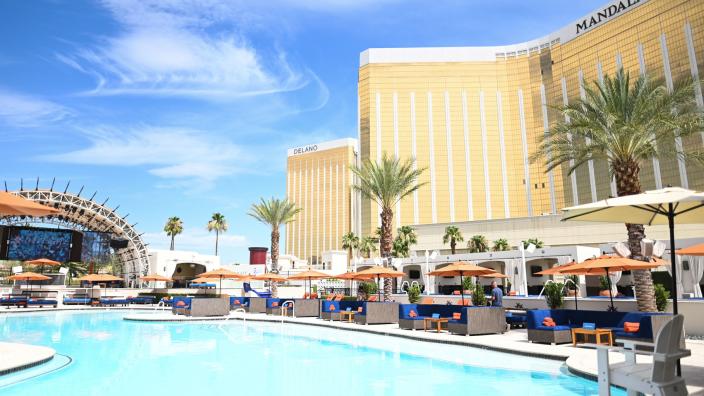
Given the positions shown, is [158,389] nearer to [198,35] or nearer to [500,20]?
[198,35]

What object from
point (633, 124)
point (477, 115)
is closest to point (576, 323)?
point (633, 124)

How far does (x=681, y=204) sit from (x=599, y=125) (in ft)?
39.6

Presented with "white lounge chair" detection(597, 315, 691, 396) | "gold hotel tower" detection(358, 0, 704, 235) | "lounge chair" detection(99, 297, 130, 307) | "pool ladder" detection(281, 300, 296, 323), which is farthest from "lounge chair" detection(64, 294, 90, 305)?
"gold hotel tower" detection(358, 0, 704, 235)

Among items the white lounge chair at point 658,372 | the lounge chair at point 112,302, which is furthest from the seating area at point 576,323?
the lounge chair at point 112,302

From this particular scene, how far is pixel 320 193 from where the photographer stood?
499 ft

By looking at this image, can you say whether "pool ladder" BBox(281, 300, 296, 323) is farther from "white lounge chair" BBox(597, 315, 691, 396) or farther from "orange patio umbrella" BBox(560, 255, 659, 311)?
"white lounge chair" BBox(597, 315, 691, 396)

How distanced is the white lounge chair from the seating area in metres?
7.39

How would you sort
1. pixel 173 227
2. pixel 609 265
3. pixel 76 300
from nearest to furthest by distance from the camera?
pixel 609 265
pixel 76 300
pixel 173 227

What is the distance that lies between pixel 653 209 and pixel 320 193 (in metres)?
146

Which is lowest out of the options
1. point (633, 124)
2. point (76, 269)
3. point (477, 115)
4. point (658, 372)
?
point (658, 372)

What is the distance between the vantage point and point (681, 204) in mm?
7195

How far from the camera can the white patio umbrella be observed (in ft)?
21.0

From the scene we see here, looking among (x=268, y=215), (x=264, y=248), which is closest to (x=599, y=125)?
(x=268, y=215)

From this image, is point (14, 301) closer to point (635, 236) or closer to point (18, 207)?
point (18, 207)
